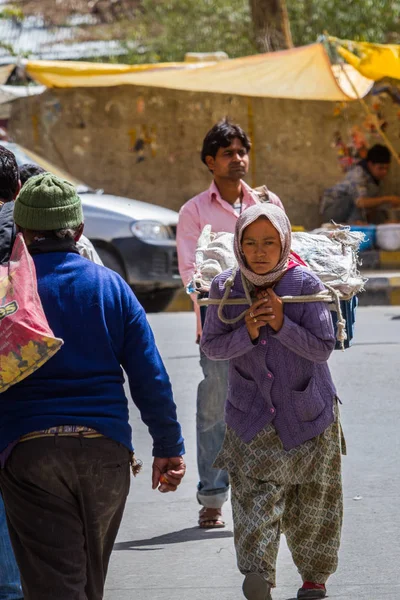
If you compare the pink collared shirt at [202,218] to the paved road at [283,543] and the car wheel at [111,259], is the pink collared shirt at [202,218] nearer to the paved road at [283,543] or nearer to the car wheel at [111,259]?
the paved road at [283,543]

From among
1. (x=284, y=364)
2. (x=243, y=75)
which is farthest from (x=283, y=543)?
(x=243, y=75)

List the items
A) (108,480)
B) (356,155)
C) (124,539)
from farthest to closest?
(356,155), (124,539), (108,480)

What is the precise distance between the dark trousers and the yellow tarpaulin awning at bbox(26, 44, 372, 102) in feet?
42.1

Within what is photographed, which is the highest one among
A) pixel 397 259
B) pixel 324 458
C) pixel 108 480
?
pixel 108 480

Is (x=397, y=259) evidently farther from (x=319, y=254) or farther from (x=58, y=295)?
(x=58, y=295)

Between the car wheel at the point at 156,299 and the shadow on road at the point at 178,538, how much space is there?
8271 millimetres

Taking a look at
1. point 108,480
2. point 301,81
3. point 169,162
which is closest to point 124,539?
point 108,480

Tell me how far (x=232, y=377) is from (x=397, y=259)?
41.0 feet

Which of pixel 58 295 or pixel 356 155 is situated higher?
pixel 58 295

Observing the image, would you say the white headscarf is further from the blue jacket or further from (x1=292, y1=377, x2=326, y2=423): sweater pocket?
the blue jacket

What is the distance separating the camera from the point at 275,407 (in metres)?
4.39

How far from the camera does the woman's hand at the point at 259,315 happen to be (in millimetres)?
4281

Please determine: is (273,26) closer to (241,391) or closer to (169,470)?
(241,391)

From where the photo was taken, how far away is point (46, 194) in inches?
142
